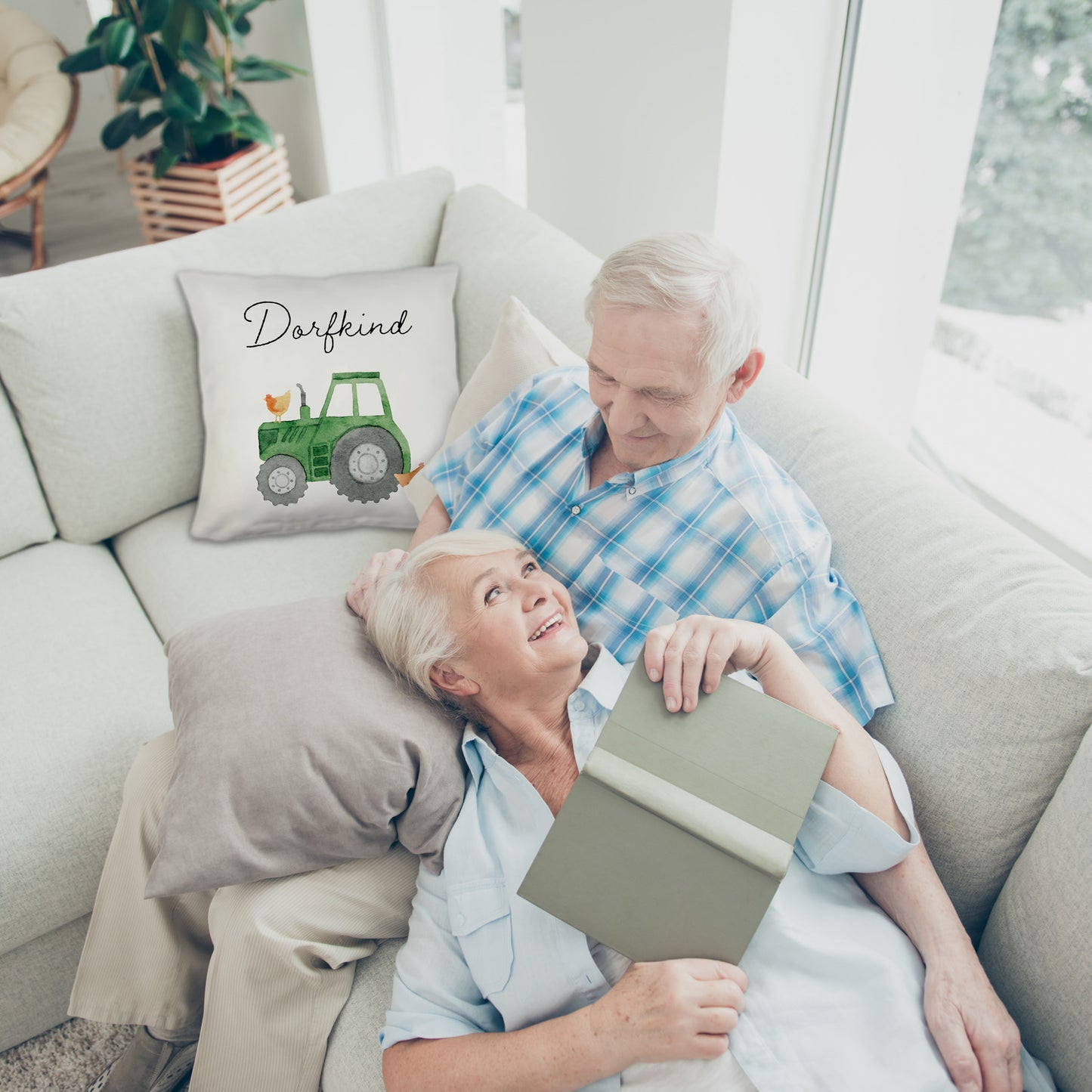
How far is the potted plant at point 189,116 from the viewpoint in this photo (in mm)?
2709

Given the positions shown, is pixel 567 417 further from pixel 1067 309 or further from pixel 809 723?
pixel 1067 309

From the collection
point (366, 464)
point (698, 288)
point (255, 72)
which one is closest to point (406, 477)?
point (366, 464)

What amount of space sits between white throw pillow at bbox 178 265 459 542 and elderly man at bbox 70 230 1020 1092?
0.38 m

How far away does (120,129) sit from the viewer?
119 inches

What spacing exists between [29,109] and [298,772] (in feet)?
11.2

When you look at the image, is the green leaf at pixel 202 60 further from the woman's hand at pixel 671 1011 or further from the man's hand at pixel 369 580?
the woman's hand at pixel 671 1011

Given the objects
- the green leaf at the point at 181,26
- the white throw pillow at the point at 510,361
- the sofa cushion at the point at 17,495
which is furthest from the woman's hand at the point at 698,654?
the green leaf at the point at 181,26

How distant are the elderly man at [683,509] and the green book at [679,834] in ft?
0.24

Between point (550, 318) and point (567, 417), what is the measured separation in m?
0.37

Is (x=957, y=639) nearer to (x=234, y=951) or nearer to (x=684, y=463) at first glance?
(x=684, y=463)

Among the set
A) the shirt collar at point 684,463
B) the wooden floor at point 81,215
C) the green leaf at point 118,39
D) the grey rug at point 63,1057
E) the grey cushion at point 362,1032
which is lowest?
the grey rug at point 63,1057

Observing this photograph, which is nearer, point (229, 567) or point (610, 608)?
point (610, 608)

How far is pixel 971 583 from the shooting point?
1.06m

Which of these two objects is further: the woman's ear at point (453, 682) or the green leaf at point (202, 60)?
the green leaf at point (202, 60)
